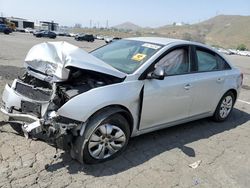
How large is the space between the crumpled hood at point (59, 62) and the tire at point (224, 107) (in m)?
2.71

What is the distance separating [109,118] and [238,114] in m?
4.26

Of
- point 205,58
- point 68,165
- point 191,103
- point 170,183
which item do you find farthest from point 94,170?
point 205,58

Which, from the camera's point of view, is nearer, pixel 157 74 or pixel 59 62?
pixel 59 62

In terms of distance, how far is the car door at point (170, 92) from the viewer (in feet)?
14.1

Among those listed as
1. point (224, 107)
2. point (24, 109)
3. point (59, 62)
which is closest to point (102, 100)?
point (59, 62)

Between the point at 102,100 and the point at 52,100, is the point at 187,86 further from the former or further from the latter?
the point at 52,100

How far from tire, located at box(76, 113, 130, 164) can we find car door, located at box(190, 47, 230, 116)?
1.61 m

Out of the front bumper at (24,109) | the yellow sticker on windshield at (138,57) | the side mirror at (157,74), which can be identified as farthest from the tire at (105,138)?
the yellow sticker on windshield at (138,57)

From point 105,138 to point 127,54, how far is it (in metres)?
1.51

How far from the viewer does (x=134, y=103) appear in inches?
161

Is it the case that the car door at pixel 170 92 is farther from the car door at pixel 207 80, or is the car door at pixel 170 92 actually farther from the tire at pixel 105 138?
the tire at pixel 105 138

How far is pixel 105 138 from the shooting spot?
3.91 meters

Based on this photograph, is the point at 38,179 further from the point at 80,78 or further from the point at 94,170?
the point at 80,78

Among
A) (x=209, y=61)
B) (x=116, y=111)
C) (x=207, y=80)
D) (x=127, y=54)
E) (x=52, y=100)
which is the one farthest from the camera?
(x=209, y=61)
